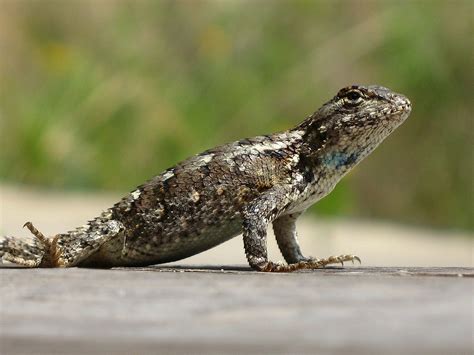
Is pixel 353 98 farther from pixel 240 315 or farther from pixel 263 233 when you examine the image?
pixel 240 315

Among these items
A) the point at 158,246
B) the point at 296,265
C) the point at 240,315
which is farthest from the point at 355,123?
the point at 240,315

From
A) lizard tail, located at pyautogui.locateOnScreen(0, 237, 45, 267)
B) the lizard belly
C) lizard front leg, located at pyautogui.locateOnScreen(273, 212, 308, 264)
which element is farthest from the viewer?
lizard front leg, located at pyautogui.locateOnScreen(273, 212, 308, 264)

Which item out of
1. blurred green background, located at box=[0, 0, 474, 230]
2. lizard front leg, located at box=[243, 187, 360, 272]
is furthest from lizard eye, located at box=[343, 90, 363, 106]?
blurred green background, located at box=[0, 0, 474, 230]

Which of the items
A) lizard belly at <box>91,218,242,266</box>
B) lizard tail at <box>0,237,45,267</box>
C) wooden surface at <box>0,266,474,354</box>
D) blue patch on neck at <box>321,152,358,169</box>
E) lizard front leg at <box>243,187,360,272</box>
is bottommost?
wooden surface at <box>0,266,474,354</box>

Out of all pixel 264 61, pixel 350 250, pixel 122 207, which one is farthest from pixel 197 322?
pixel 264 61

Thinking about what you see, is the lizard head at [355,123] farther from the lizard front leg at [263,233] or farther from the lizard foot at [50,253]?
the lizard foot at [50,253]

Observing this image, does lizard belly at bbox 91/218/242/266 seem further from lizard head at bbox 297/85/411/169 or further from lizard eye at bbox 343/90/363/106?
lizard eye at bbox 343/90/363/106

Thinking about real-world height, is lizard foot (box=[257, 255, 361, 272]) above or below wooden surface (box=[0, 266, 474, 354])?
above
